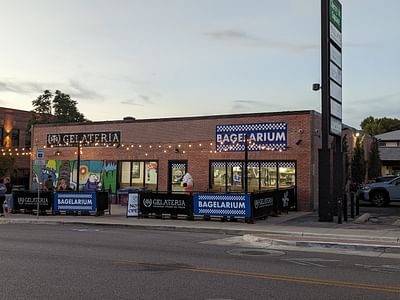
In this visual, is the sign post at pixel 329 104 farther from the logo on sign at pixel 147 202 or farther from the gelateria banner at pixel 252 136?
the logo on sign at pixel 147 202

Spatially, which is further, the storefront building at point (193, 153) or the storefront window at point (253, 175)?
the storefront window at point (253, 175)

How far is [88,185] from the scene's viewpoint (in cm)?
2997

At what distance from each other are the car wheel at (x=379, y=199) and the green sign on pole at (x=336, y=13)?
952cm

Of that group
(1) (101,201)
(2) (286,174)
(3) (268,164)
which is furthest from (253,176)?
(1) (101,201)

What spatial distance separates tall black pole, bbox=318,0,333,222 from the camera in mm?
18534

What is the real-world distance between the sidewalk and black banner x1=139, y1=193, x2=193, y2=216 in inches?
15.9

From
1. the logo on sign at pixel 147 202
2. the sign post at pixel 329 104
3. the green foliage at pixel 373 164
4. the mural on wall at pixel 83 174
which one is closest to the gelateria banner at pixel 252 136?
the sign post at pixel 329 104

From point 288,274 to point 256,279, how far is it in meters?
0.80

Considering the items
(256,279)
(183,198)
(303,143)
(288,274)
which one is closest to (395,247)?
(288,274)

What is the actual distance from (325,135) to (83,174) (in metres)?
16.3

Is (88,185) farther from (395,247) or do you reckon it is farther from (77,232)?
(395,247)

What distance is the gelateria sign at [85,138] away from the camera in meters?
29.5

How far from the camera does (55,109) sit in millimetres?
49062

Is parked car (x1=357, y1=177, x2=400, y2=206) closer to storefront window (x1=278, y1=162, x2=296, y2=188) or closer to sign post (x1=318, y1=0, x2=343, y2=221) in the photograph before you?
storefront window (x1=278, y1=162, x2=296, y2=188)
